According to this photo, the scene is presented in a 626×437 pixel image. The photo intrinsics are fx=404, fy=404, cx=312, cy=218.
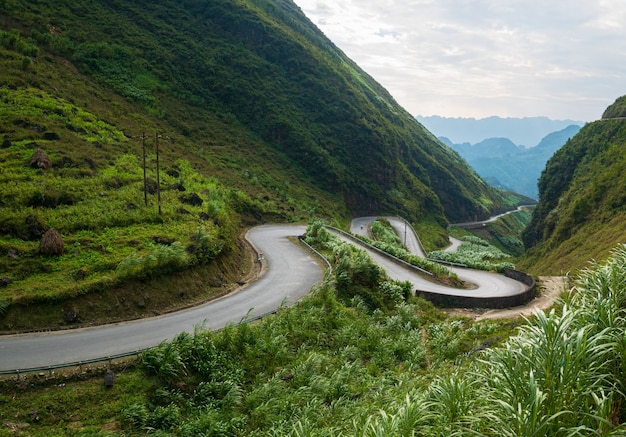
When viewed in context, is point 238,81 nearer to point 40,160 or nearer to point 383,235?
point 383,235

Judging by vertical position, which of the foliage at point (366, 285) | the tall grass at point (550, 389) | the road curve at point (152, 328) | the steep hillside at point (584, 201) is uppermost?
the steep hillside at point (584, 201)

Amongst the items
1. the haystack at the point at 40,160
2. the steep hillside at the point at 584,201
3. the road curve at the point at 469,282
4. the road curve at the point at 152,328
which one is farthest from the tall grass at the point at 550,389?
the haystack at the point at 40,160

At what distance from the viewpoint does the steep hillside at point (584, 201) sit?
138 ft

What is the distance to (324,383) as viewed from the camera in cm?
1313

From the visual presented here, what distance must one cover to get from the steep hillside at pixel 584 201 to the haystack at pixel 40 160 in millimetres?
37010

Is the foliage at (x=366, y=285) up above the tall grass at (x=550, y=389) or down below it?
below

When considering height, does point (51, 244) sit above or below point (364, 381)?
below

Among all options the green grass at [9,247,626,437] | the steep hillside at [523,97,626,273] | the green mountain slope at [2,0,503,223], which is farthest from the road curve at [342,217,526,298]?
the green mountain slope at [2,0,503,223]

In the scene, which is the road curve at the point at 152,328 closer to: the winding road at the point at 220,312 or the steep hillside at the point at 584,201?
the winding road at the point at 220,312

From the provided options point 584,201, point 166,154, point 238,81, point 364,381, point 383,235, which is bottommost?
point 364,381

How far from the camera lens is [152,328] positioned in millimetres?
16281

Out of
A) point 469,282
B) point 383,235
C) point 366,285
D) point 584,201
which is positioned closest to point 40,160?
point 366,285

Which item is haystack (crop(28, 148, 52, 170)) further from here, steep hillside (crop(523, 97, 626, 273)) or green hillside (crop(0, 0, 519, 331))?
steep hillside (crop(523, 97, 626, 273))

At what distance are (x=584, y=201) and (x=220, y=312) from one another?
2094 inches
